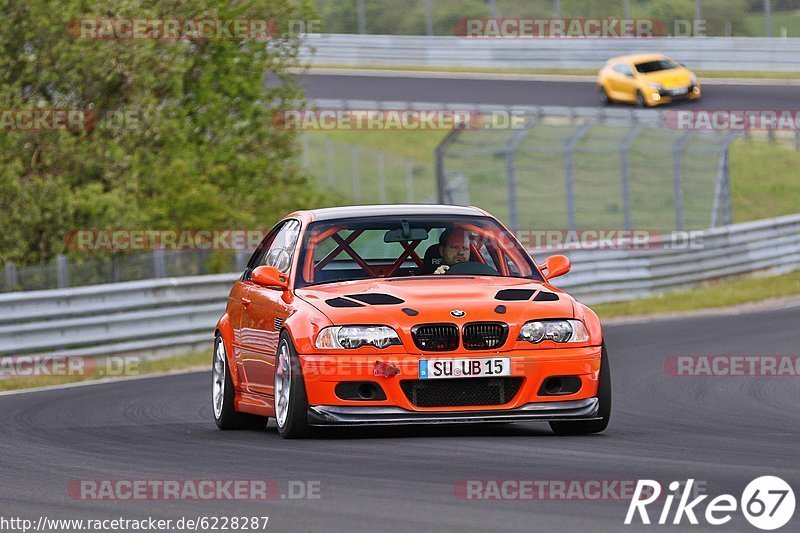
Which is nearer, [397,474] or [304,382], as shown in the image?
[397,474]

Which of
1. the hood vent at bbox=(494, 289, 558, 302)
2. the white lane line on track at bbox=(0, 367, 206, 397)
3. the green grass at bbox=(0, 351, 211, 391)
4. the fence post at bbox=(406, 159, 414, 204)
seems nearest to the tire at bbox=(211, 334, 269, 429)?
the hood vent at bbox=(494, 289, 558, 302)

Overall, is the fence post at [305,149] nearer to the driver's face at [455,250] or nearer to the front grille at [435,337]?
the driver's face at [455,250]

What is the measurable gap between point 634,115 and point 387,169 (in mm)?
6886

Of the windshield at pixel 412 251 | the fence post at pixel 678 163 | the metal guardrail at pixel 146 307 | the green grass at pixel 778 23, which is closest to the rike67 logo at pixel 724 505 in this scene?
the windshield at pixel 412 251

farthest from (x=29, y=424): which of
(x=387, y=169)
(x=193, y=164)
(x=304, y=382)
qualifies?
(x=387, y=169)

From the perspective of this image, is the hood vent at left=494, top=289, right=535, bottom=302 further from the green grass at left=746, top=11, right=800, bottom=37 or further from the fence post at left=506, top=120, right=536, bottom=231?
the green grass at left=746, top=11, right=800, bottom=37

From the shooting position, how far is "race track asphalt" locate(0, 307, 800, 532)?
6555 millimetres

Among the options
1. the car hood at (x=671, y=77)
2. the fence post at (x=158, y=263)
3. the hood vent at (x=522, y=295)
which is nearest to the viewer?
the hood vent at (x=522, y=295)

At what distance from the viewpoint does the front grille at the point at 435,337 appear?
9.09 m

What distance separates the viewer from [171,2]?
28.9 m

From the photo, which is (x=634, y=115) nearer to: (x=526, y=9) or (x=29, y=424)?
(x=526, y=9)

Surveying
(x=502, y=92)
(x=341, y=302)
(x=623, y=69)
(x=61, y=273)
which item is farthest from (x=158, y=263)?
(x=502, y=92)

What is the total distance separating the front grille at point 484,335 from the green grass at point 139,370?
9.07m

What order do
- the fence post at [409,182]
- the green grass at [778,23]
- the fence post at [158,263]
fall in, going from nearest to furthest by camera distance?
the fence post at [158,263]
the fence post at [409,182]
the green grass at [778,23]
